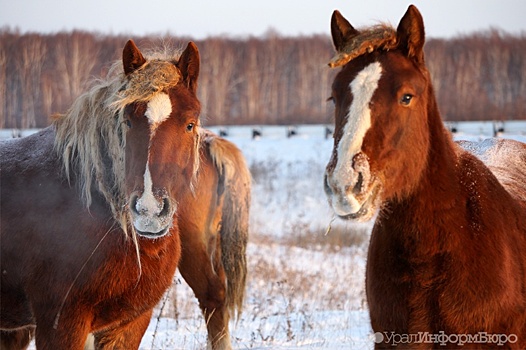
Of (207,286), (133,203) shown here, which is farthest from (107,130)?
(207,286)

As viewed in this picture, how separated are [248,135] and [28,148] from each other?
2543 centimetres

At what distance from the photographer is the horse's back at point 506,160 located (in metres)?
4.27

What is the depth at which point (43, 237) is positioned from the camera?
4.16 metres

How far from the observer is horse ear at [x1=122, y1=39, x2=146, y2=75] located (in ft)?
14.1

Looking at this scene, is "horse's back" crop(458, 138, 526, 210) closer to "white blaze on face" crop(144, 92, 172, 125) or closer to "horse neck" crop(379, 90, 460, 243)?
"horse neck" crop(379, 90, 460, 243)

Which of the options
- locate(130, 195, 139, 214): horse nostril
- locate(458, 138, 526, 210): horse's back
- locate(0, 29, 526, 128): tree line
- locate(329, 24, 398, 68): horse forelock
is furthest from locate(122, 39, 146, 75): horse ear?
locate(0, 29, 526, 128): tree line

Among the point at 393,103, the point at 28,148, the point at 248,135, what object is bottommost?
the point at 248,135

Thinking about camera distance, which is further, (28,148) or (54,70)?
(54,70)

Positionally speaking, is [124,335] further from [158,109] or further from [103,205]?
[158,109]

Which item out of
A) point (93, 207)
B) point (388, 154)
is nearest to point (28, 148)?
point (93, 207)

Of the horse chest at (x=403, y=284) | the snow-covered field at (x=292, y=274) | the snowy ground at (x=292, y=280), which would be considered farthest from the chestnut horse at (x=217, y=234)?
the horse chest at (x=403, y=284)

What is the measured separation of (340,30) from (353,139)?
2.58ft

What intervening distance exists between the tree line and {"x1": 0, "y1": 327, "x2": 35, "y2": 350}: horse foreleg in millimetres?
33044

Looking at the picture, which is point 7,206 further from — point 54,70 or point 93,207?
point 54,70
